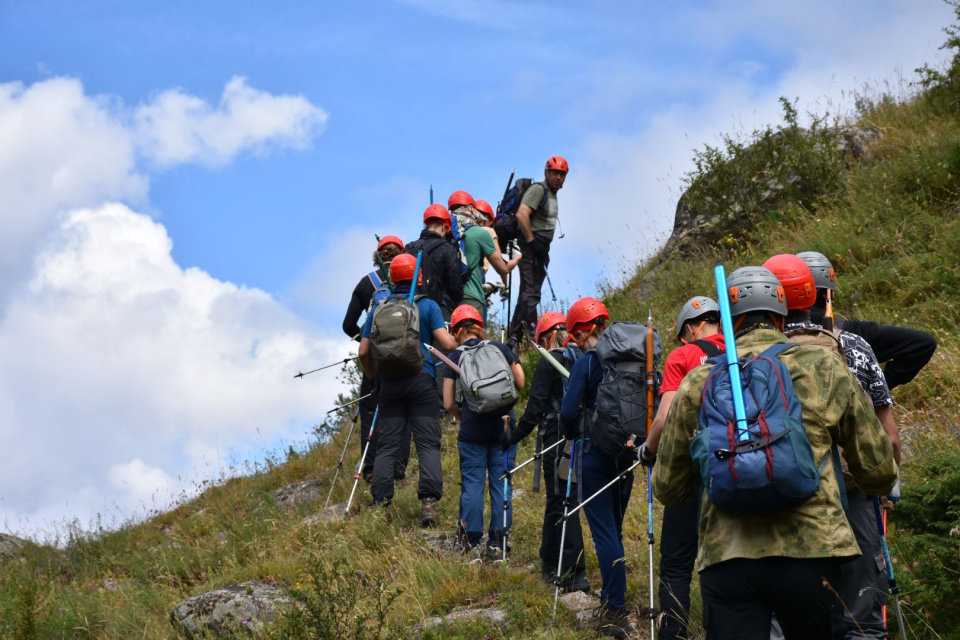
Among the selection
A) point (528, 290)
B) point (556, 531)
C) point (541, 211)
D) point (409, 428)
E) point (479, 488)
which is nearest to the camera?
point (556, 531)

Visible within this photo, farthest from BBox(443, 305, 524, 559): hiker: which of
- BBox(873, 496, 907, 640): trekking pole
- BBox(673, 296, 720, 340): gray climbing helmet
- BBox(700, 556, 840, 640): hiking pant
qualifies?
BBox(700, 556, 840, 640): hiking pant

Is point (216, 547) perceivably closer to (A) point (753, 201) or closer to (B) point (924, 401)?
(B) point (924, 401)

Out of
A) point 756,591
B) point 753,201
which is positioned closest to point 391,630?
point 756,591

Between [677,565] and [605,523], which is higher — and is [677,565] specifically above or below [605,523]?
below

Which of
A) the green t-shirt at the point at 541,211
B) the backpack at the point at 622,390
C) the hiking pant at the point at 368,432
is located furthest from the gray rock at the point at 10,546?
the backpack at the point at 622,390

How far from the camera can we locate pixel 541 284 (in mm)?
13766

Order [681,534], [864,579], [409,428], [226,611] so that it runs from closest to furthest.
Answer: [864,579], [681,534], [226,611], [409,428]

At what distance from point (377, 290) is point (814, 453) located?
703 cm

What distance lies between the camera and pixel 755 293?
4023 mm

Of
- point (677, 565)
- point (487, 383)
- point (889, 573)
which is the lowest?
point (889, 573)

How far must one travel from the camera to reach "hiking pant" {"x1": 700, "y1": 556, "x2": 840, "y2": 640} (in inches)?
138

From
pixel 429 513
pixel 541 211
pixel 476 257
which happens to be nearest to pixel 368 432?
pixel 429 513

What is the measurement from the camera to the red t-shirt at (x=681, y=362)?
519 centimetres

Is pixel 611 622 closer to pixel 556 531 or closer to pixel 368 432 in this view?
pixel 556 531
